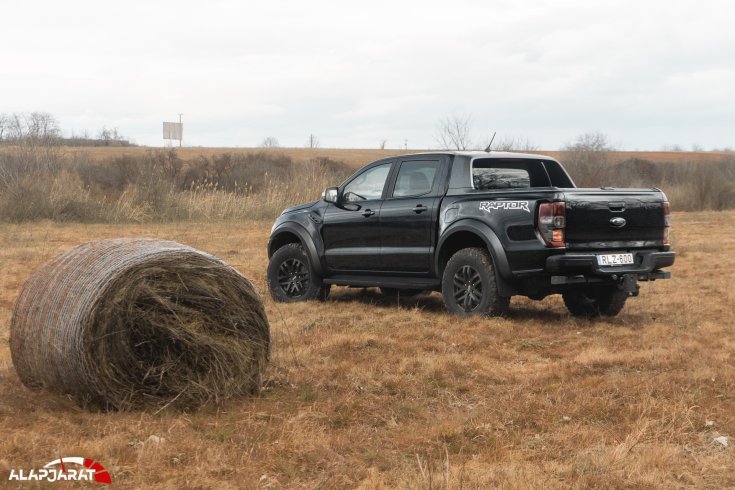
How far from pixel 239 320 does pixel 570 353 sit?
317 centimetres

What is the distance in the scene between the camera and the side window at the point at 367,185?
1050 centimetres

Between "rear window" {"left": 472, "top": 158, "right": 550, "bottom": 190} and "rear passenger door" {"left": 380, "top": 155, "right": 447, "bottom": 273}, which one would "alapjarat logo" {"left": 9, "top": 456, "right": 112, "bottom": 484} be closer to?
"rear passenger door" {"left": 380, "top": 155, "right": 447, "bottom": 273}

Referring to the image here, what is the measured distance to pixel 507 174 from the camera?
10.0m

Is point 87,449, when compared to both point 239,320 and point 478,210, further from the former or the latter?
point 478,210

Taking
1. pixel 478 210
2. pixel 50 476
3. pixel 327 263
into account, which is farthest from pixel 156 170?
pixel 50 476

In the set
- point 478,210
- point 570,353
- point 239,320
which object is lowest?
point 570,353

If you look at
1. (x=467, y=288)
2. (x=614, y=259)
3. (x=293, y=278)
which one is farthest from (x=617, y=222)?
(x=293, y=278)

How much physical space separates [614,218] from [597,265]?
521mm

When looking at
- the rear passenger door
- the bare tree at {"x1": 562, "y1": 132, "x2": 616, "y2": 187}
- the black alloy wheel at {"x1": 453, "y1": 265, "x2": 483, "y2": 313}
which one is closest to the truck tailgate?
the black alloy wheel at {"x1": 453, "y1": 265, "x2": 483, "y2": 313}

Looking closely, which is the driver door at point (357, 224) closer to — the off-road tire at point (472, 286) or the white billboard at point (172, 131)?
the off-road tire at point (472, 286)

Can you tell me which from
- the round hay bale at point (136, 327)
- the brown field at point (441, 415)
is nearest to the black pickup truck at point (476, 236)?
the brown field at point (441, 415)

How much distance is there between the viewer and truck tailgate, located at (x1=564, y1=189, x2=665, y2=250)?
8617mm

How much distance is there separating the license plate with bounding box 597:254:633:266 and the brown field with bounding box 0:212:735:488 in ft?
2.26

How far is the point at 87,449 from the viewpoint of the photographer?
487cm
